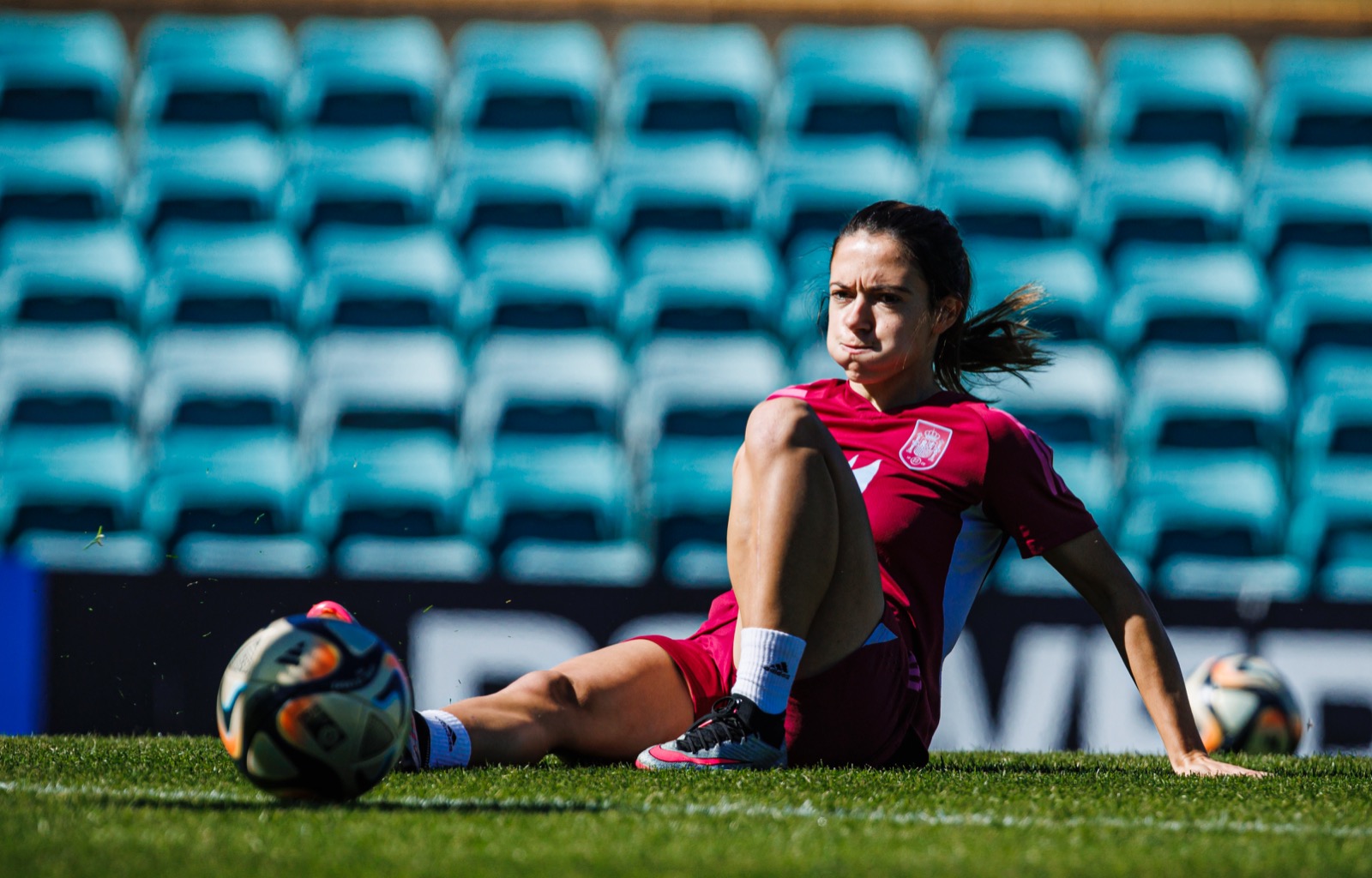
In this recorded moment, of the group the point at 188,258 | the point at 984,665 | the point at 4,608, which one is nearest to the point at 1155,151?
the point at 984,665

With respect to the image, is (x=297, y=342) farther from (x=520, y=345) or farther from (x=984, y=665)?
(x=984, y=665)

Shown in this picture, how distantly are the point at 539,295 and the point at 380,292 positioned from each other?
2.49 feet

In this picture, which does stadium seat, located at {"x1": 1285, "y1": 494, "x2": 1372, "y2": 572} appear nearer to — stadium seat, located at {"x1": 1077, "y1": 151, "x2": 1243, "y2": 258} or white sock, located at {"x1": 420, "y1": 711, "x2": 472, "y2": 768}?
stadium seat, located at {"x1": 1077, "y1": 151, "x2": 1243, "y2": 258}

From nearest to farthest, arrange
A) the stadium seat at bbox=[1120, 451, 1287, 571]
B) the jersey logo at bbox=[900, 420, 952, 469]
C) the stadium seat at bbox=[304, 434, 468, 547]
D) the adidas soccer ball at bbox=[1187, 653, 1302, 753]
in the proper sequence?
A: 1. the jersey logo at bbox=[900, 420, 952, 469]
2. the adidas soccer ball at bbox=[1187, 653, 1302, 753]
3. the stadium seat at bbox=[304, 434, 468, 547]
4. the stadium seat at bbox=[1120, 451, 1287, 571]

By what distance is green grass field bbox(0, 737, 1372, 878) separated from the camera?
1718 millimetres

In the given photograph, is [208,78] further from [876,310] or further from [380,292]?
[876,310]

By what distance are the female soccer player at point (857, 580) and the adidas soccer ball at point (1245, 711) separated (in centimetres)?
162

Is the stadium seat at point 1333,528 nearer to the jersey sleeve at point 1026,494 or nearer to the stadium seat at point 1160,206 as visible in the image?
the stadium seat at point 1160,206

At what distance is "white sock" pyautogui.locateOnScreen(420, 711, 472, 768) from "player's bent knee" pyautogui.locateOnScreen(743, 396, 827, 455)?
78cm

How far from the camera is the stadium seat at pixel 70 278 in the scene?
672cm

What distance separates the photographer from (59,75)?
713 centimetres

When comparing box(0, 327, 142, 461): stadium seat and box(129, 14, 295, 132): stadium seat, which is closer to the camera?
box(0, 327, 142, 461): stadium seat

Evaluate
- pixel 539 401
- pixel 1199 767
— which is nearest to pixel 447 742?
pixel 1199 767

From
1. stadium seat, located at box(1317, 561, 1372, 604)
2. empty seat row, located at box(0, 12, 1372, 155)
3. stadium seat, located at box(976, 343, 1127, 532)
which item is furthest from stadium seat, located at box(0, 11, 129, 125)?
stadium seat, located at box(1317, 561, 1372, 604)
